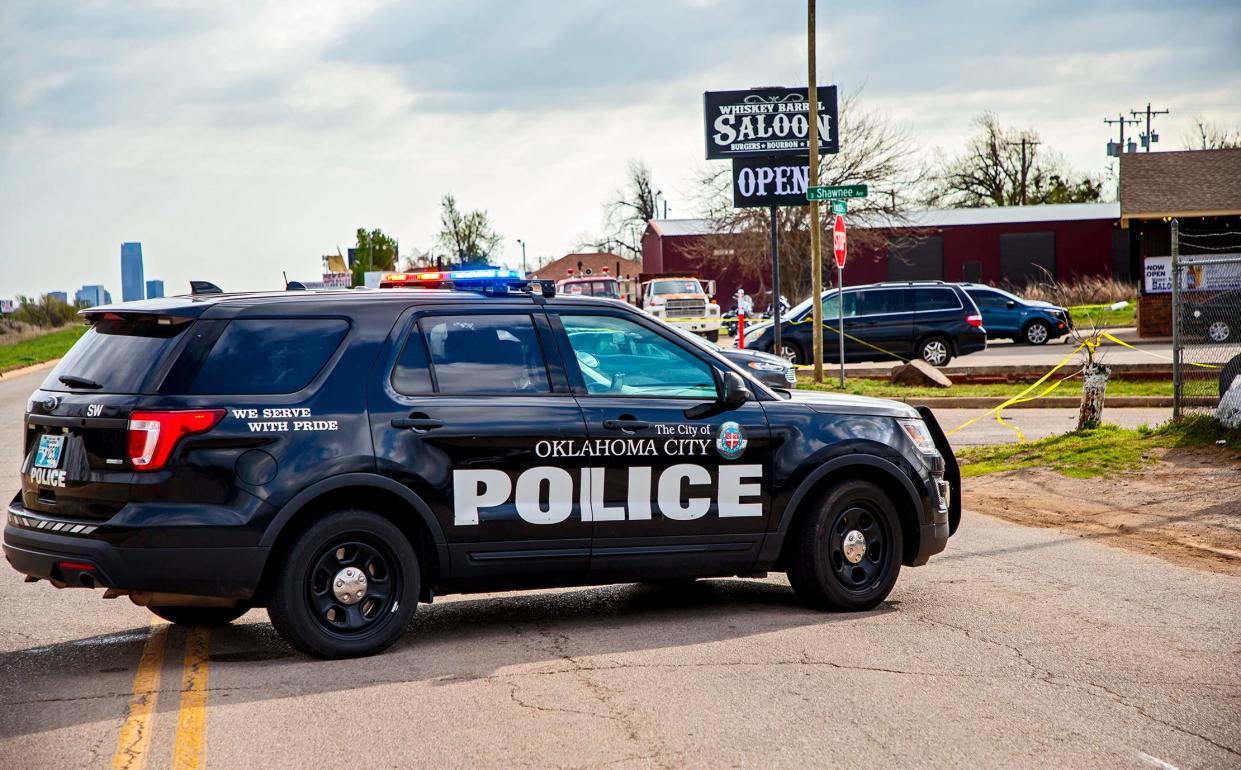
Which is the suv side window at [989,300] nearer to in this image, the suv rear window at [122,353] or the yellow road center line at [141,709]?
the yellow road center line at [141,709]

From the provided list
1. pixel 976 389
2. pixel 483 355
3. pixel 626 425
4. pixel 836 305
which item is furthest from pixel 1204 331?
pixel 483 355

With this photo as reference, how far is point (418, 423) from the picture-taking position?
6750 millimetres

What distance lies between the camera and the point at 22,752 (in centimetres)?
519

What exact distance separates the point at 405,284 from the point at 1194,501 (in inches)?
284

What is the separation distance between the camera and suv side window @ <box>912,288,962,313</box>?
2845cm

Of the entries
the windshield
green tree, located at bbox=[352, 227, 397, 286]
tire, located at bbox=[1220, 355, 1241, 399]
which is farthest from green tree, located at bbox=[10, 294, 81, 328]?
tire, located at bbox=[1220, 355, 1241, 399]

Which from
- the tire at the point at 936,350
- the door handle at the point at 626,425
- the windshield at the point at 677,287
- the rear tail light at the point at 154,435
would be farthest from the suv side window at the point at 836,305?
the rear tail light at the point at 154,435

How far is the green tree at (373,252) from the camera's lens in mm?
77250

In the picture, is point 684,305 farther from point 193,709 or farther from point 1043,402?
point 193,709

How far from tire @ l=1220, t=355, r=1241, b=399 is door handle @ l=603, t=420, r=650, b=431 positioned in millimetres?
9483

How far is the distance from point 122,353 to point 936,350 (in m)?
23.6

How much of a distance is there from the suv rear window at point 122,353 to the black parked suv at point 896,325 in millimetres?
22294

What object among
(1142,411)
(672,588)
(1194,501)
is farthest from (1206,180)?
(672,588)

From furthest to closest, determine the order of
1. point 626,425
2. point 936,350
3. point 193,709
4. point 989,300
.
Answer: point 989,300 < point 936,350 < point 626,425 < point 193,709
